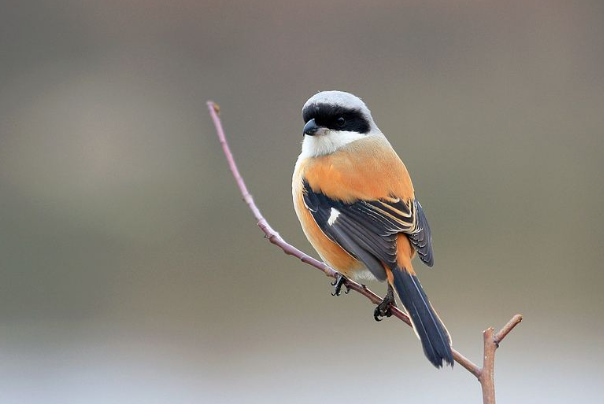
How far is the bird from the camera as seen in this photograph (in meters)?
2.52

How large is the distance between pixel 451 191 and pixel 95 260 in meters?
2.40

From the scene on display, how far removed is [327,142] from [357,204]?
28cm

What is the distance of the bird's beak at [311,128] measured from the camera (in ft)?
8.93

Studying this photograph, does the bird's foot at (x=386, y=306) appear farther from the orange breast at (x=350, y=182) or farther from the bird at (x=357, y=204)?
the orange breast at (x=350, y=182)

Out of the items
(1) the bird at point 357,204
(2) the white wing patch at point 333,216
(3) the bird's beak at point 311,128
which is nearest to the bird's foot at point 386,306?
(1) the bird at point 357,204

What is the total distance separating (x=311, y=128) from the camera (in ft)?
9.02

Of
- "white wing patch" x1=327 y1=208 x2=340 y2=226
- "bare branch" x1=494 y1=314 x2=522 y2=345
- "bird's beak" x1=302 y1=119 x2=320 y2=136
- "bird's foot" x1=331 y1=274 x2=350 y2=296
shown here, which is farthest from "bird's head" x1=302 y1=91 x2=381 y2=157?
"bare branch" x1=494 y1=314 x2=522 y2=345

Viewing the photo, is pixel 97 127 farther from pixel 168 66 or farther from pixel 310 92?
pixel 310 92

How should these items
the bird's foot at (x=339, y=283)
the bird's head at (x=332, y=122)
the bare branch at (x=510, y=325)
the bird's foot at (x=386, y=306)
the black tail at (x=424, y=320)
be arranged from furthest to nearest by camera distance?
1. the bird's head at (x=332, y=122)
2. the bird's foot at (x=339, y=283)
3. the bird's foot at (x=386, y=306)
4. the black tail at (x=424, y=320)
5. the bare branch at (x=510, y=325)

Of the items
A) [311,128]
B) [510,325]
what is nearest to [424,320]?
[510,325]

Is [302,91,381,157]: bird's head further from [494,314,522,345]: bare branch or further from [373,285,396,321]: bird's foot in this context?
[494,314,522,345]: bare branch

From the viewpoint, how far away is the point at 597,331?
18.4ft

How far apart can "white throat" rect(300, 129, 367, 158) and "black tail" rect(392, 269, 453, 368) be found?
1.80 feet

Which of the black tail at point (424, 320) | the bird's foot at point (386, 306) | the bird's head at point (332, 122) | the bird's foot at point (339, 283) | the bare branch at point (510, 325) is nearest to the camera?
the bare branch at point (510, 325)
